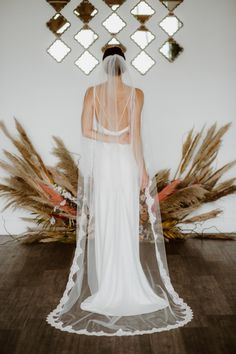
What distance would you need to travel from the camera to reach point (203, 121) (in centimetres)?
639

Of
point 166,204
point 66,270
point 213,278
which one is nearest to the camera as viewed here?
point 213,278

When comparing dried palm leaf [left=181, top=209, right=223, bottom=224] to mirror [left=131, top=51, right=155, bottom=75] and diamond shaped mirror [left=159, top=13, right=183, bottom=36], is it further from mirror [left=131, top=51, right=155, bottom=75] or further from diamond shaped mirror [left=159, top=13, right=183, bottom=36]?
diamond shaped mirror [left=159, top=13, right=183, bottom=36]

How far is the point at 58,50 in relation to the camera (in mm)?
6281

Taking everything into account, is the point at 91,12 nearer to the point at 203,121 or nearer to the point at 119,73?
the point at 203,121

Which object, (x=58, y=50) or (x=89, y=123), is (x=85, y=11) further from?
(x=89, y=123)

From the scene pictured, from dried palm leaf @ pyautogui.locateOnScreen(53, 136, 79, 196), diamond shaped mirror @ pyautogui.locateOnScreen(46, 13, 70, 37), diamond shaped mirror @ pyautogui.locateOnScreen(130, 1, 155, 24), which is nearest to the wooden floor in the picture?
dried palm leaf @ pyautogui.locateOnScreen(53, 136, 79, 196)

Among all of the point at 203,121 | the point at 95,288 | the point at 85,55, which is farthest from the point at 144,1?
the point at 95,288

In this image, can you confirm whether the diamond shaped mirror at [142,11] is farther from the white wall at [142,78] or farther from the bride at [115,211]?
the bride at [115,211]

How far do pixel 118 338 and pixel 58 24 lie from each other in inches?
146

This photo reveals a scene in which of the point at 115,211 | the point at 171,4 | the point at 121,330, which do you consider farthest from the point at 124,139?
the point at 171,4

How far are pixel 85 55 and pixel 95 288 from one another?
2.94 m

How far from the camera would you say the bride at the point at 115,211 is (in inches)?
157

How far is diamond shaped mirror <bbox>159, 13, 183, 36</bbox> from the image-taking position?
6277 mm

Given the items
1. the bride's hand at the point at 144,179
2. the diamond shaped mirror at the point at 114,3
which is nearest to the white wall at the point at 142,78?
the diamond shaped mirror at the point at 114,3
